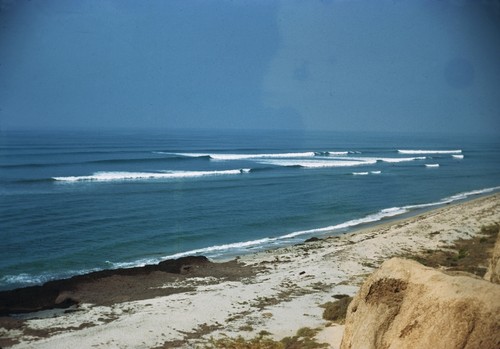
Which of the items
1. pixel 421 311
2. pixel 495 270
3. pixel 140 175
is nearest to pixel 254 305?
pixel 495 270

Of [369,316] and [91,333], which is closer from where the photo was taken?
[369,316]

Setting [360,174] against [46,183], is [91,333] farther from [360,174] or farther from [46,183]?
[360,174]

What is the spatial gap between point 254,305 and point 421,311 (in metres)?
8.10

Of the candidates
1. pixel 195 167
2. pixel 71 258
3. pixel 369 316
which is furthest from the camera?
pixel 195 167

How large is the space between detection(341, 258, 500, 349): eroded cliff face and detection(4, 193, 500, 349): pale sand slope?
9.52 ft

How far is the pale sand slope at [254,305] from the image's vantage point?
39.9ft

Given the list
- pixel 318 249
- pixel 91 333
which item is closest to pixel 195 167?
pixel 318 249

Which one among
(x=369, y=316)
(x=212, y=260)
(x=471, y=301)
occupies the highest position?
(x=471, y=301)

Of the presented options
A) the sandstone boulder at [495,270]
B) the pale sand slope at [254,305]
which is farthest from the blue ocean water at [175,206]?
the sandstone boulder at [495,270]

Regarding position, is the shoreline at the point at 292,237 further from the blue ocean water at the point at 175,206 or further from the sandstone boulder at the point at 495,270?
the sandstone boulder at the point at 495,270

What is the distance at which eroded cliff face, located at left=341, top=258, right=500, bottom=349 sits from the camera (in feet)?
20.9

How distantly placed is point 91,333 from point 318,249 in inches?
528

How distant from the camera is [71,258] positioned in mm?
21094

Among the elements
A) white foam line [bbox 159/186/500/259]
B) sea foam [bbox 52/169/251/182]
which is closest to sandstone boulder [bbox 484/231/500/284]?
white foam line [bbox 159/186/500/259]
